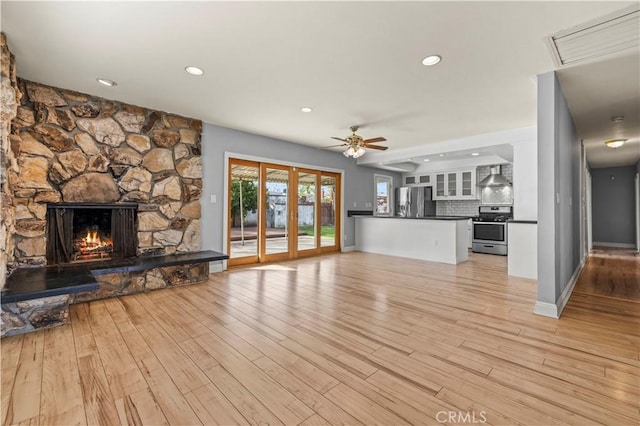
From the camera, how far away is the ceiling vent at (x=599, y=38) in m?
2.16

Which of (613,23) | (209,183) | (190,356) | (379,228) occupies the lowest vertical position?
(190,356)

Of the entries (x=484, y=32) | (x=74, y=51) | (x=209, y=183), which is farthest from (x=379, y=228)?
(x=74, y=51)

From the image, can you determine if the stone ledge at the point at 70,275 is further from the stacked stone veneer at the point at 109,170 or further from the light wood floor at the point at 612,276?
the light wood floor at the point at 612,276

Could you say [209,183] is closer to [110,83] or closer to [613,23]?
[110,83]

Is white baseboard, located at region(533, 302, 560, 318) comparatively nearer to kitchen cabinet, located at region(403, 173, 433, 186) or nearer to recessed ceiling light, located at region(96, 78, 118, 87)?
Answer: recessed ceiling light, located at region(96, 78, 118, 87)

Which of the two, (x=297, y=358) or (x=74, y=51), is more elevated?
(x=74, y=51)

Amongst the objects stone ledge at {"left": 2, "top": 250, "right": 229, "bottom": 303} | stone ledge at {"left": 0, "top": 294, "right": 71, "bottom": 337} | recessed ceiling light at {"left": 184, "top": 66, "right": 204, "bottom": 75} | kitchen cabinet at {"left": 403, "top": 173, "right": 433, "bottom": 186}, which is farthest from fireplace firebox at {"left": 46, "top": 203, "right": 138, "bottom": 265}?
kitchen cabinet at {"left": 403, "top": 173, "right": 433, "bottom": 186}

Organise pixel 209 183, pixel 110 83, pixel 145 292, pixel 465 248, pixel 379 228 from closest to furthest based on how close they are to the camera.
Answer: pixel 110 83, pixel 145 292, pixel 209 183, pixel 465 248, pixel 379 228

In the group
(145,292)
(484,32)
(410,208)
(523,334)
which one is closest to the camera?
(484,32)

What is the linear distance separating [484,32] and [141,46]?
2.92 metres

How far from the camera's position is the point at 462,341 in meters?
2.38

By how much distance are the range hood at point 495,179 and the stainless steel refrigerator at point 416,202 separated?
155 centimetres

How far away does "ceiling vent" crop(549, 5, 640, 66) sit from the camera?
2.16 m

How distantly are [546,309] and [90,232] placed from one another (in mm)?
5500
